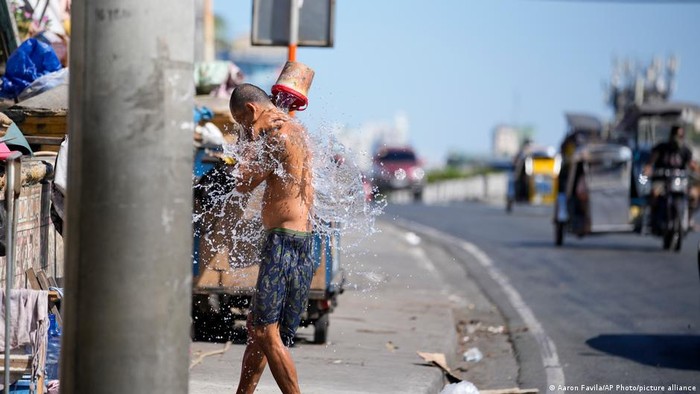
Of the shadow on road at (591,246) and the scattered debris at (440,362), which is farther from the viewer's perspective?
the shadow on road at (591,246)

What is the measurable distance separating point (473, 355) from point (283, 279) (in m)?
4.02

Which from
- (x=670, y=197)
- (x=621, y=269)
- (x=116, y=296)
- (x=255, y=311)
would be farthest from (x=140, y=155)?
(x=670, y=197)

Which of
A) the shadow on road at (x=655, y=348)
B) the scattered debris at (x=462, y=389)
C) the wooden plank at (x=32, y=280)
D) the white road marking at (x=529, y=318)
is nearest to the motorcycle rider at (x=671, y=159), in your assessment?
the white road marking at (x=529, y=318)

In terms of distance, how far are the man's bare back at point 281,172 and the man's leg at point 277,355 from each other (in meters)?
0.55

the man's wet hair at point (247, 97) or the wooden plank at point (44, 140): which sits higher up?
the man's wet hair at point (247, 97)

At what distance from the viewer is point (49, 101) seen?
30.6ft

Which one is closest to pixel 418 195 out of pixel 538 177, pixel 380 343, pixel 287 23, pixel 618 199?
pixel 538 177

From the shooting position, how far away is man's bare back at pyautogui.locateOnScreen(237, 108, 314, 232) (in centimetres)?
675

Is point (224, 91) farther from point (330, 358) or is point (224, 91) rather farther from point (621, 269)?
point (621, 269)

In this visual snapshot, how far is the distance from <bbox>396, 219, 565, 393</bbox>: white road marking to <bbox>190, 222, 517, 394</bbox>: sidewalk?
0.30 meters

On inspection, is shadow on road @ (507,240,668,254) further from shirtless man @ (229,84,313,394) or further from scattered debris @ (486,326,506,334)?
shirtless man @ (229,84,313,394)

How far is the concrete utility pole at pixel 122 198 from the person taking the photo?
462cm

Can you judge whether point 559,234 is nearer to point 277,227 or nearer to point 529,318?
point 529,318

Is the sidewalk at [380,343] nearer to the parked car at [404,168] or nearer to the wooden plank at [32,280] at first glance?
the wooden plank at [32,280]
